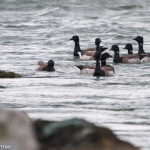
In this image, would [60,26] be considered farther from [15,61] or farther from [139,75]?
[139,75]

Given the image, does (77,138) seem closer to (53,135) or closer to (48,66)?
(53,135)

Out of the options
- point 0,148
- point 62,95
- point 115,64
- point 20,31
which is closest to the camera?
point 0,148

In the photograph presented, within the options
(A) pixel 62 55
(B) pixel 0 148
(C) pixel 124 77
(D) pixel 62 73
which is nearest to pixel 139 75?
(C) pixel 124 77

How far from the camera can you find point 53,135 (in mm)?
7195

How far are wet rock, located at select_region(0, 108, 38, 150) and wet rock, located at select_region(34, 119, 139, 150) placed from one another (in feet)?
1.01

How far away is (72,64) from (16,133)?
20741mm

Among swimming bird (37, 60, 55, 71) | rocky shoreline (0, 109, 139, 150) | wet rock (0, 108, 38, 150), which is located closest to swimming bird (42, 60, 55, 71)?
swimming bird (37, 60, 55, 71)

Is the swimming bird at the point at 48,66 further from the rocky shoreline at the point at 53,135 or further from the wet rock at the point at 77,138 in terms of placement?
the wet rock at the point at 77,138

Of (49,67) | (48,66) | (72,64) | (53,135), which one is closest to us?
(53,135)

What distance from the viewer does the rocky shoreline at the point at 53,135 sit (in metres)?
6.59

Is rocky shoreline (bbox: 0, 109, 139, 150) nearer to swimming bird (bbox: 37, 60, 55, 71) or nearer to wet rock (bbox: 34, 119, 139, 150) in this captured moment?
wet rock (bbox: 34, 119, 139, 150)

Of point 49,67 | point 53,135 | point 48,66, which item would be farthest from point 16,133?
point 49,67

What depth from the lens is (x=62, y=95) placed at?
1847 centimetres

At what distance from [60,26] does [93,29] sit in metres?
2.29
